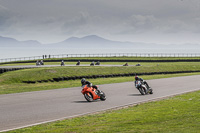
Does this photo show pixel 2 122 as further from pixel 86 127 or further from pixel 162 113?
pixel 162 113

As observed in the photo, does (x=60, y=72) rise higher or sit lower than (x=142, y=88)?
higher

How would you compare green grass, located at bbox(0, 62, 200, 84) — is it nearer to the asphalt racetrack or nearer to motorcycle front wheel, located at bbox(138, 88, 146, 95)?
the asphalt racetrack

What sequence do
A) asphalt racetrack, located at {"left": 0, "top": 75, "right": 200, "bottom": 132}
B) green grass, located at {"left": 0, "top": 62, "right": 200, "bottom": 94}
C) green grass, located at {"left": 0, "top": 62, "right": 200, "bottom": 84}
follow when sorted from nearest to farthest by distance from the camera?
asphalt racetrack, located at {"left": 0, "top": 75, "right": 200, "bottom": 132} < green grass, located at {"left": 0, "top": 62, "right": 200, "bottom": 94} < green grass, located at {"left": 0, "top": 62, "right": 200, "bottom": 84}

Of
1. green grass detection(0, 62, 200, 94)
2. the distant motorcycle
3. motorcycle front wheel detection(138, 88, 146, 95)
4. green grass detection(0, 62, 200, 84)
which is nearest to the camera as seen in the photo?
the distant motorcycle

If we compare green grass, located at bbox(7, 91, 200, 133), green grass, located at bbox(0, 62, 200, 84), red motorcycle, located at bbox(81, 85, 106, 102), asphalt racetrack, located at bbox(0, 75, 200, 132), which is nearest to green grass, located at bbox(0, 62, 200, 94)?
green grass, located at bbox(0, 62, 200, 84)

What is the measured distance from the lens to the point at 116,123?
10016 mm

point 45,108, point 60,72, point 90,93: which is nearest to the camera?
point 45,108

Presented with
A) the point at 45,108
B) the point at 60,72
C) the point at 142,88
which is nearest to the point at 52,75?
the point at 60,72

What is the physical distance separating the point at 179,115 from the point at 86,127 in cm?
348

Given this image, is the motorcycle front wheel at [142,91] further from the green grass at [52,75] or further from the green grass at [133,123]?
the green grass at [52,75]

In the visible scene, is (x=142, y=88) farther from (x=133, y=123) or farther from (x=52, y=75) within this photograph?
(x=52, y=75)

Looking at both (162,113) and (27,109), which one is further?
(27,109)

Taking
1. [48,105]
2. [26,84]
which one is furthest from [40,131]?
[26,84]

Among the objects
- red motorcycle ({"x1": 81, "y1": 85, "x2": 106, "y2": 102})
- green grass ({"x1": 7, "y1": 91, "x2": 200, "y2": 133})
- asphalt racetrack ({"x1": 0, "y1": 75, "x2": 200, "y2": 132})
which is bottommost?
asphalt racetrack ({"x1": 0, "y1": 75, "x2": 200, "y2": 132})
